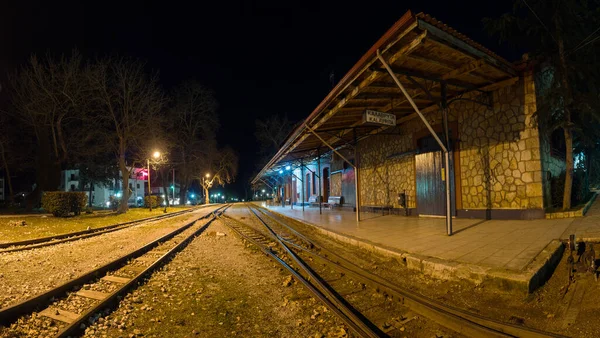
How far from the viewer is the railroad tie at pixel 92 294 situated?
15.4 ft

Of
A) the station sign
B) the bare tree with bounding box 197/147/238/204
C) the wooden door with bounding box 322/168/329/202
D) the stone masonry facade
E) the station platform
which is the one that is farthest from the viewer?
the bare tree with bounding box 197/147/238/204

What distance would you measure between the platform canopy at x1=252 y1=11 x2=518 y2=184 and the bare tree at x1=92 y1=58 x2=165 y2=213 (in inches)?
765

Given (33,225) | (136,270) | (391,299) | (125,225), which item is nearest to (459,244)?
(391,299)

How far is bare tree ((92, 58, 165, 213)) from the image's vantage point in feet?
78.8

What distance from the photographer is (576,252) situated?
478cm

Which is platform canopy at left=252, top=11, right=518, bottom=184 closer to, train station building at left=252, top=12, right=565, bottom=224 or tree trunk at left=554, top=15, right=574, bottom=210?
train station building at left=252, top=12, right=565, bottom=224

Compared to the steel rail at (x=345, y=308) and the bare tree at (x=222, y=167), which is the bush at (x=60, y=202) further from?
the bare tree at (x=222, y=167)

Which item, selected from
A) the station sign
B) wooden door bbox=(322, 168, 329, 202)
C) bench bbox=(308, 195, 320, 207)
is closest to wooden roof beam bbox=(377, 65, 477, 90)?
the station sign

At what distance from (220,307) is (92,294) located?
2.15 m

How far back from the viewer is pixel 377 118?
8.94 metres

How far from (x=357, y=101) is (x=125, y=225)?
1403cm

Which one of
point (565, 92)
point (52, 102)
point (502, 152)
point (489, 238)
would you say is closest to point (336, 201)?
point (502, 152)

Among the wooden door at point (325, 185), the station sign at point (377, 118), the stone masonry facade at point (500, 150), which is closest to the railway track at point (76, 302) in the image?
the station sign at point (377, 118)

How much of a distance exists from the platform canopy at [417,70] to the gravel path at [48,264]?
24.1 feet
